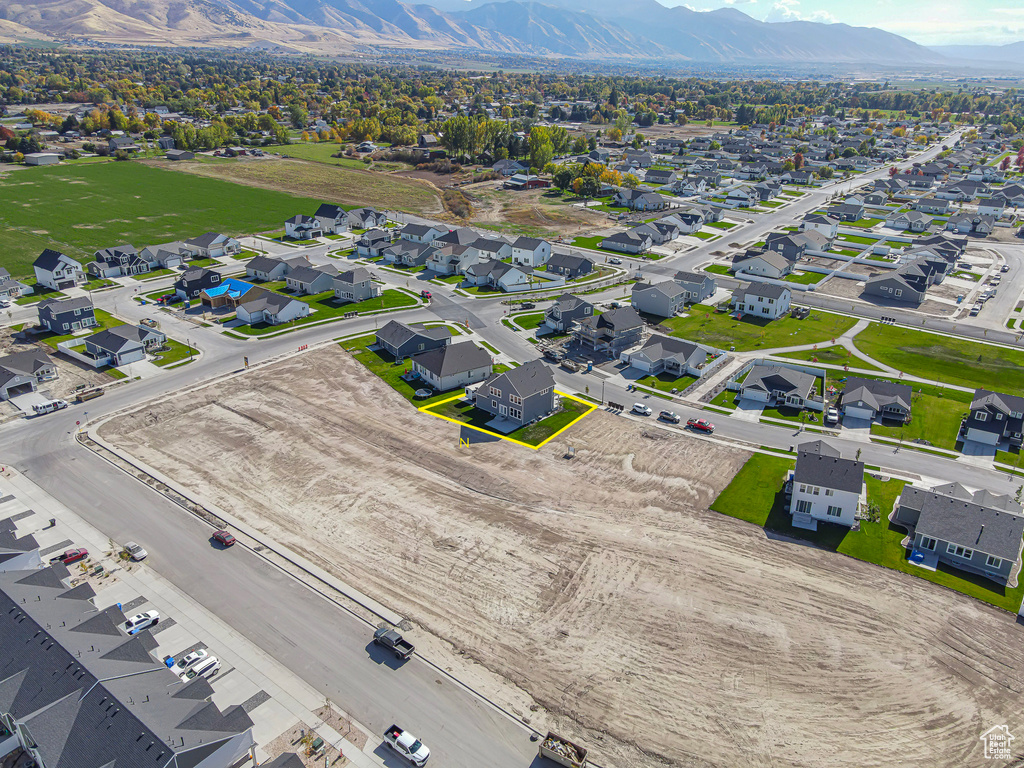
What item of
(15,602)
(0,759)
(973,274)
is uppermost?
(973,274)

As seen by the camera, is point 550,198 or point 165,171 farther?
point 165,171

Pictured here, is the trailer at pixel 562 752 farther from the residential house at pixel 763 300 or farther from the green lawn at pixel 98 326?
the green lawn at pixel 98 326

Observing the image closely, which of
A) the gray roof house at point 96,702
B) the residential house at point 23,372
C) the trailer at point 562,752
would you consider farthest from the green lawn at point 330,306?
the trailer at point 562,752

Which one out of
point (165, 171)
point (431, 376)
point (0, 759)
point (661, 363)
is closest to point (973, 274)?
point (661, 363)

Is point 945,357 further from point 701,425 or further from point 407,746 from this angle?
point 407,746

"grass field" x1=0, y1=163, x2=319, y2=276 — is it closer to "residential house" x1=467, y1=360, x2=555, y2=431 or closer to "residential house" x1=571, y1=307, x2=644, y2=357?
"residential house" x1=571, y1=307, x2=644, y2=357

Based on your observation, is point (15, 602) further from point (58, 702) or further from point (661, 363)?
point (661, 363)
